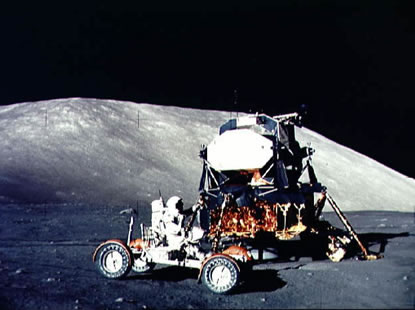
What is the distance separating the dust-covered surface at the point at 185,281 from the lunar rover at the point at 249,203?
13.4 inches

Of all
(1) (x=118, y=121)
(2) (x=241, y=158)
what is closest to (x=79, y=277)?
(2) (x=241, y=158)

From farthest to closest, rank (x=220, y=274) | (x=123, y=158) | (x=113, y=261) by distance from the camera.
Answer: (x=123, y=158) → (x=113, y=261) → (x=220, y=274)

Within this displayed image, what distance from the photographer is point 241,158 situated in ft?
20.8

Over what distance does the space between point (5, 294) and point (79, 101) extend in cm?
1608

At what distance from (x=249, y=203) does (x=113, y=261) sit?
210 cm

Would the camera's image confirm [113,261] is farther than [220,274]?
Yes

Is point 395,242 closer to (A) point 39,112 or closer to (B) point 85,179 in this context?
(B) point 85,179

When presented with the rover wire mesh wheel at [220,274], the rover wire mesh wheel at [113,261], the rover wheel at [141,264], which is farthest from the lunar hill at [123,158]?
the rover wire mesh wheel at [220,274]

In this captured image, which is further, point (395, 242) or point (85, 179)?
point (85, 179)

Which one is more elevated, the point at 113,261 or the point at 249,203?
the point at 249,203

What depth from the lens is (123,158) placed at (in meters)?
16.2

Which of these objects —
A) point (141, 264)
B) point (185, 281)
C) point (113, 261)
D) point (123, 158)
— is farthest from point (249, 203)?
point (123, 158)

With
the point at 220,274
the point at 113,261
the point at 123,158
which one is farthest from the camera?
the point at 123,158

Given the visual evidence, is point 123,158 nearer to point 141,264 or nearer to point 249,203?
point 249,203
